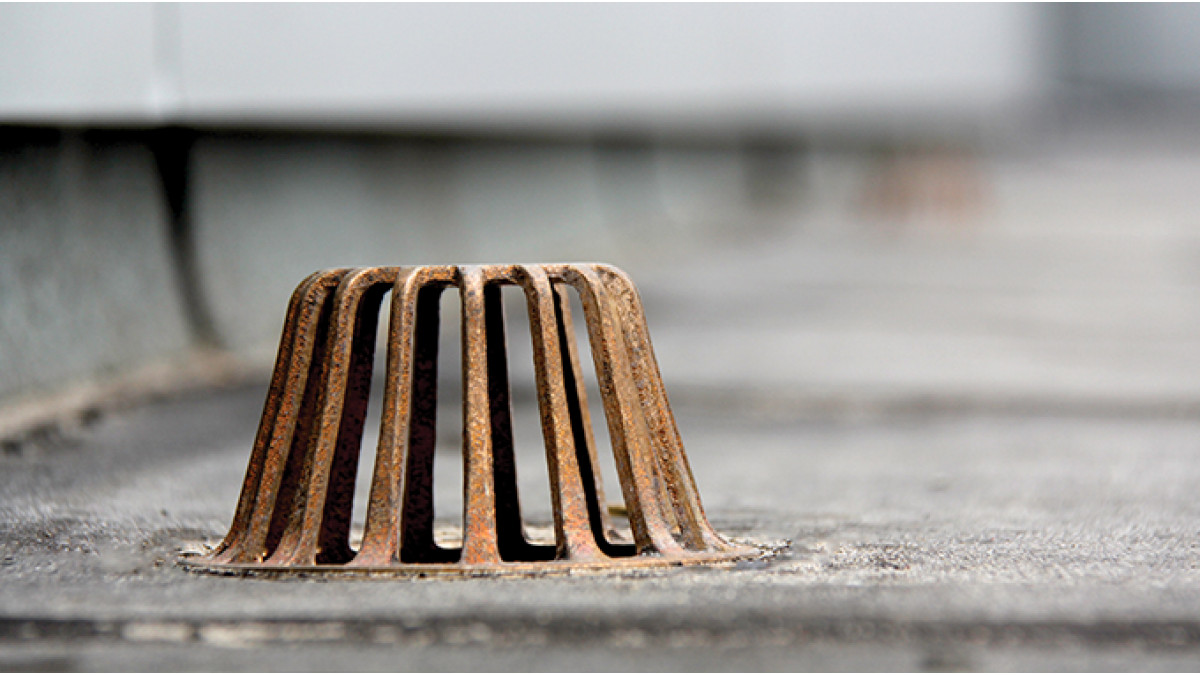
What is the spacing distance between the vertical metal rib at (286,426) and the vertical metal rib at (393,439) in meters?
0.23

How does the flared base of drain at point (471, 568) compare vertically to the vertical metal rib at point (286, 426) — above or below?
below

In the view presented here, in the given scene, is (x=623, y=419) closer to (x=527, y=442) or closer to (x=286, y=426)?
(x=286, y=426)

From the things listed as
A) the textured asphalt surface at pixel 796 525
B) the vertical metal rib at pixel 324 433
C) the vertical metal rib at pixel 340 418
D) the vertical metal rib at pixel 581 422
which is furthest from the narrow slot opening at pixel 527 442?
the vertical metal rib at pixel 324 433

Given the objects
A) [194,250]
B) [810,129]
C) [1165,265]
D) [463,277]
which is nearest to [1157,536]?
[463,277]

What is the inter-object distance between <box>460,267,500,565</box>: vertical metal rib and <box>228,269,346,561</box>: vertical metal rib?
422 mm

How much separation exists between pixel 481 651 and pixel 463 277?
3.57 feet

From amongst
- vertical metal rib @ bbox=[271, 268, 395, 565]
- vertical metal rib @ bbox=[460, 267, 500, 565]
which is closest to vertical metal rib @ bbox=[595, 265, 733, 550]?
vertical metal rib @ bbox=[460, 267, 500, 565]

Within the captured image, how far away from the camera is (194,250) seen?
7406 mm

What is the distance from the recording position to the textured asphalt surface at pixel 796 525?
2.89m

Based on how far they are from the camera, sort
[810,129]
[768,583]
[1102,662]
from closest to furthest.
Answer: [1102,662] → [768,583] → [810,129]

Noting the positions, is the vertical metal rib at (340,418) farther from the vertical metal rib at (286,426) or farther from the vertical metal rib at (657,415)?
the vertical metal rib at (657,415)

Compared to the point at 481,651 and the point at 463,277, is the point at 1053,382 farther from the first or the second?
the point at 481,651

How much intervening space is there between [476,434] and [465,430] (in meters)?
0.03

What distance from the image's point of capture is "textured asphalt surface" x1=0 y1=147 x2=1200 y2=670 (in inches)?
114
